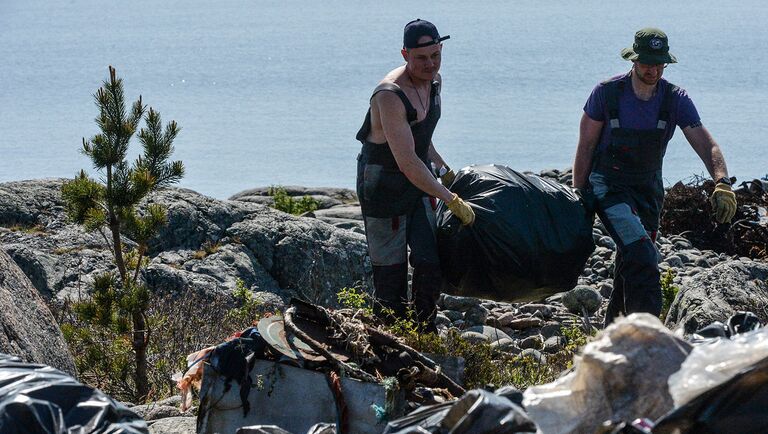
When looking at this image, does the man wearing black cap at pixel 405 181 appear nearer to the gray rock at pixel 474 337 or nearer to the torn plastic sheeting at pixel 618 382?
the gray rock at pixel 474 337

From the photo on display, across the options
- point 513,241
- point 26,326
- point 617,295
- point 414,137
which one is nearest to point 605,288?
point 617,295

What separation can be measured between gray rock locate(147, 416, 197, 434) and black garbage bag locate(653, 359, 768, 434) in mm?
2520

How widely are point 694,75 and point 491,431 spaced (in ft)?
74.8

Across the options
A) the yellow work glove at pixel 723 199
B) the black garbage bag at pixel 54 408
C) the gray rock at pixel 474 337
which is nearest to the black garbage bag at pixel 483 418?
the black garbage bag at pixel 54 408

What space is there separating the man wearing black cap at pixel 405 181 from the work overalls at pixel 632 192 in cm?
84

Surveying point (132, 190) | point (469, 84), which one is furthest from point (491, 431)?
point (469, 84)

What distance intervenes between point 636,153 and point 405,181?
1239 millimetres

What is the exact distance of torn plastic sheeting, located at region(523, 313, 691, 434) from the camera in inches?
137

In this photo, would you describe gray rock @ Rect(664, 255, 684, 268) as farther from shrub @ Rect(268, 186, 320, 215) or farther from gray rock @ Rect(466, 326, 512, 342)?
shrub @ Rect(268, 186, 320, 215)

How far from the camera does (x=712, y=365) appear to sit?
3408mm

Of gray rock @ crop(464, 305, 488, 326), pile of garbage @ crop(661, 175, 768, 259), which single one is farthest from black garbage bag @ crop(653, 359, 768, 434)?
pile of garbage @ crop(661, 175, 768, 259)

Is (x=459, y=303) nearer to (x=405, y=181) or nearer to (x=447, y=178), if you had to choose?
(x=447, y=178)

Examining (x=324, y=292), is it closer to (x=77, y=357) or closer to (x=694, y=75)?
(x=77, y=357)

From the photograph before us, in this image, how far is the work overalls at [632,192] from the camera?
265 inches
